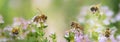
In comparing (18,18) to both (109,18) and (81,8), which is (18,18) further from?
(109,18)

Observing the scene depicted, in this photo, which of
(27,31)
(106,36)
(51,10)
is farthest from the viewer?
(51,10)

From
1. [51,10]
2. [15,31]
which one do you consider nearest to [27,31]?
[15,31]

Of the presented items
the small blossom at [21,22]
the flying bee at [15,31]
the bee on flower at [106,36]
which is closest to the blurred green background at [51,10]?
the small blossom at [21,22]

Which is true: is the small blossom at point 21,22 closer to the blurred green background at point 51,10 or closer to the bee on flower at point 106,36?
the blurred green background at point 51,10

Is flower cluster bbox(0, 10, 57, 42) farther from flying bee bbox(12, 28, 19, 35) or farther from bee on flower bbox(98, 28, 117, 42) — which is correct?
bee on flower bbox(98, 28, 117, 42)

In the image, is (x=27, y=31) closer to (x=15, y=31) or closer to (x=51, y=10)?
(x=15, y=31)

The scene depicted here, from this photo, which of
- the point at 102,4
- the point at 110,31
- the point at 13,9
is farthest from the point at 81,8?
the point at 110,31

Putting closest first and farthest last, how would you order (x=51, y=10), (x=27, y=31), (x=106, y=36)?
1. (x=106, y=36)
2. (x=27, y=31)
3. (x=51, y=10)

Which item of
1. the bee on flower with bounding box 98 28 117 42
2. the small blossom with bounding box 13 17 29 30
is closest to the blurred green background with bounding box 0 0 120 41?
the small blossom with bounding box 13 17 29 30

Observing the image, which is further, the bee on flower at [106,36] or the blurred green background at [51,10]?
the blurred green background at [51,10]
